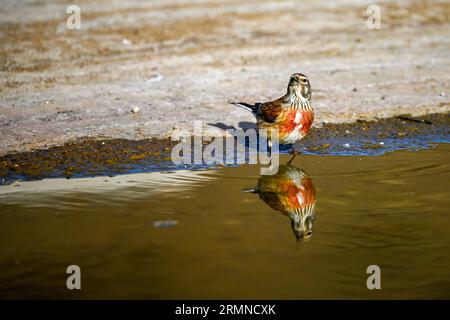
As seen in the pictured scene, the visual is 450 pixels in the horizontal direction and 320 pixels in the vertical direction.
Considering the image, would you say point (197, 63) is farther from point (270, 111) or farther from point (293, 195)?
point (293, 195)

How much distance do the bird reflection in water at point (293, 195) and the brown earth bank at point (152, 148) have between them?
111 centimetres

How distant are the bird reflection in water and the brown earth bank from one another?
3.63ft

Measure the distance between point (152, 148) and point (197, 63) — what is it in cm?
408

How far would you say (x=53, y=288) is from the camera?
18.4 feet

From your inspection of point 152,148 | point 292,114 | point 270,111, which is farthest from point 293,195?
point 152,148

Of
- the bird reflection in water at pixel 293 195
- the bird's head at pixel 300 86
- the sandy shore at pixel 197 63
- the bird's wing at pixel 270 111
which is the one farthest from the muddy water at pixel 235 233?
the sandy shore at pixel 197 63

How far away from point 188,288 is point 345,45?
9.62 m

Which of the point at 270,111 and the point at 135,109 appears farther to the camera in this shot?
the point at 135,109

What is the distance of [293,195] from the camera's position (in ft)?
25.2

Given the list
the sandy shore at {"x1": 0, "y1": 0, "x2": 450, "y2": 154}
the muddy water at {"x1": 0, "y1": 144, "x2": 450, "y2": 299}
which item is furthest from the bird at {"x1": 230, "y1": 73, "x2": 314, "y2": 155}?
the sandy shore at {"x1": 0, "y1": 0, "x2": 450, "y2": 154}

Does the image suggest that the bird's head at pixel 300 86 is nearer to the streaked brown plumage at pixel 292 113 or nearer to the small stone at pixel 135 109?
the streaked brown plumage at pixel 292 113

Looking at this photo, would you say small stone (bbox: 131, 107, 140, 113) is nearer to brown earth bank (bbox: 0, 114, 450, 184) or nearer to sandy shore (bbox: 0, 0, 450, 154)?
sandy shore (bbox: 0, 0, 450, 154)

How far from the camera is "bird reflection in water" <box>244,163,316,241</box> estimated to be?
22.5ft
